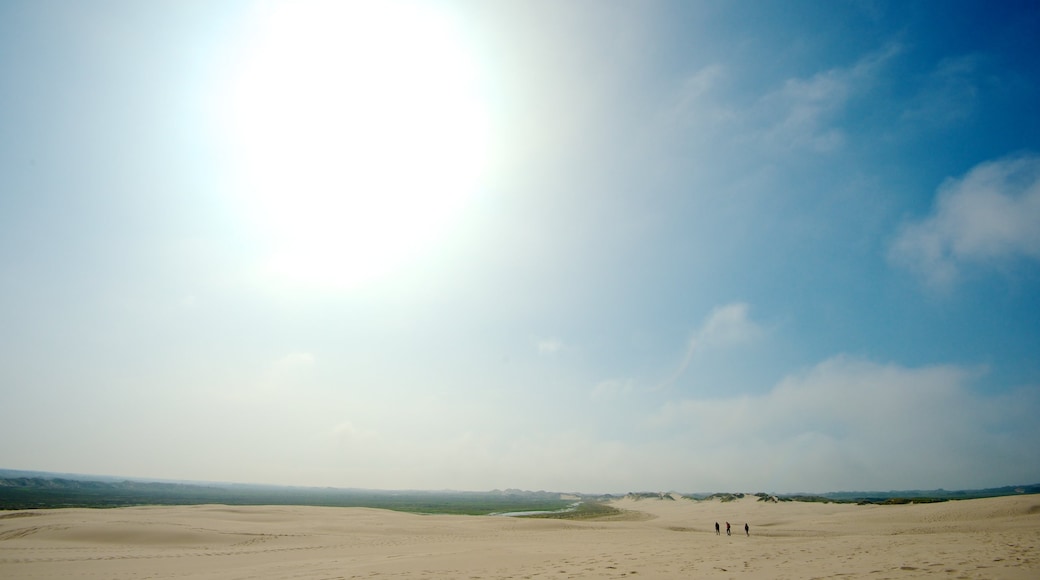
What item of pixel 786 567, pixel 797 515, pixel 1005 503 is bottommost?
pixel 797 515

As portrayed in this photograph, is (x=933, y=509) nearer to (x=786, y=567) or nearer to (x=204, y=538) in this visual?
(x=786, y=567)

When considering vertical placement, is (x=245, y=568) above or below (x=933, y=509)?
above

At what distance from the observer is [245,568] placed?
17266mm

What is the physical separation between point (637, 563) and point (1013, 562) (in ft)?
36.5

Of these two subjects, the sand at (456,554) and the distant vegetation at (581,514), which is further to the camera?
the distant vegetation at (581,514)

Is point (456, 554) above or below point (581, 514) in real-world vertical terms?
Answer: above

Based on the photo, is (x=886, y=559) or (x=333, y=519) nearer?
(x=886, y=559)

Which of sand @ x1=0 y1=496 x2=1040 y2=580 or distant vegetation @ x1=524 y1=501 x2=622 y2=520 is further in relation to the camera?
distant vegetation @ x1=524 y1=501 x2=622 y2=520

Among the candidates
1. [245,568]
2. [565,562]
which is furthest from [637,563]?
[245,568]

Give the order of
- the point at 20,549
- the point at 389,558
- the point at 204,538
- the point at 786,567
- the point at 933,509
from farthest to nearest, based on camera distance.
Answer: the point at 933,509 → the point at 204,538 → the point at 20,549 → the point at 389,558 → the point at 786,567

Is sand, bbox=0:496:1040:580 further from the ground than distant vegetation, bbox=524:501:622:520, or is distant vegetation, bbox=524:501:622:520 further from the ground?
sand, bbox=0:496:1040:580

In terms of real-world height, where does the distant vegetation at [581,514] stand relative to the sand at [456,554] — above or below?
below

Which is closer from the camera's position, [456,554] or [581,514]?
[456,554]

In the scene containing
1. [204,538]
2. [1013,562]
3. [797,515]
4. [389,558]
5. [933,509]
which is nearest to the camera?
[1013,562]
